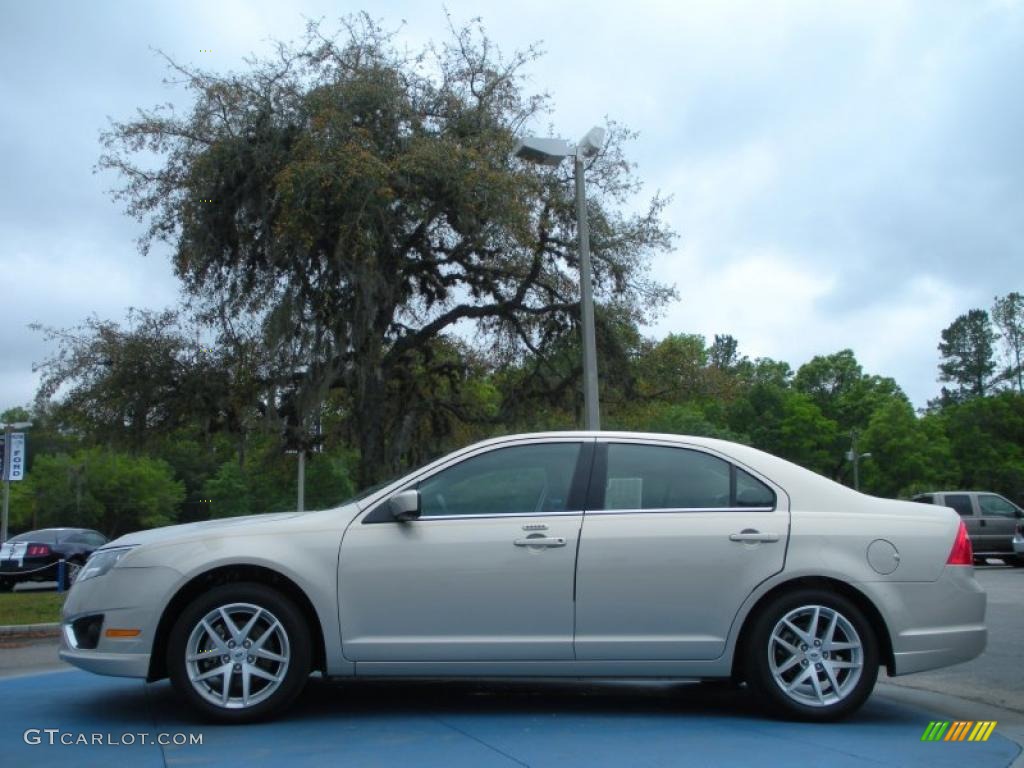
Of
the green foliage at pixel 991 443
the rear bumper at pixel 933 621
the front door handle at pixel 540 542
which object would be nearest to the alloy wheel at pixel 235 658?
the front door handle at pixel 540 542

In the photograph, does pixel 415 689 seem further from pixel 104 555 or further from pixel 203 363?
pixel 203 363

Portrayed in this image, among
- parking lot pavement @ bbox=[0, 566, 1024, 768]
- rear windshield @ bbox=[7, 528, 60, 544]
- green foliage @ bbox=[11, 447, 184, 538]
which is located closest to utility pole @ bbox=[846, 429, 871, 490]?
green foliage @ bbox=[11, 447, 184, 538]

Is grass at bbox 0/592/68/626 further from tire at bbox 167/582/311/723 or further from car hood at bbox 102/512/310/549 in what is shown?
tire at bbox 167/582/311/723

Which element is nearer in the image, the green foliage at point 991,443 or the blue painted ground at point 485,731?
the blue painted ground at point 485,731

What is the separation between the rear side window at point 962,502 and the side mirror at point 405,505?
22137 millimetres

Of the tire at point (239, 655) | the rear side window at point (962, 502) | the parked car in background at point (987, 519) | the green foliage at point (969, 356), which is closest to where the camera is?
the tire at point (239, 655)

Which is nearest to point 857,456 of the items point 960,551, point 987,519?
point 987,519

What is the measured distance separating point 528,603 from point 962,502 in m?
22.3

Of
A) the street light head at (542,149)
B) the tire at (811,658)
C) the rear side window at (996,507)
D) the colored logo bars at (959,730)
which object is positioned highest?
the street light head at (542,149)

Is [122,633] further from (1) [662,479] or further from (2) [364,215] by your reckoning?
(2) [364,215]

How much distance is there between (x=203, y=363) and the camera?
63.4 ft

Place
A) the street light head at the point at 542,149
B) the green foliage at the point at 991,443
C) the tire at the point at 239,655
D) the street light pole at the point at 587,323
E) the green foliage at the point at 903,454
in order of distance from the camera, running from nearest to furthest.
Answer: the tire at the point at 239,655 < the street light head at the point at 542,149 < the street light pole at the point at 587,323 < the green foliage at the point at 991,443 < the green foliage at the point at 903,454

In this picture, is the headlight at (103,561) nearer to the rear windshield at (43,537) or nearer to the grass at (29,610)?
the grass at (29,610)

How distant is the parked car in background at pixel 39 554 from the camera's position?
22516 mm
